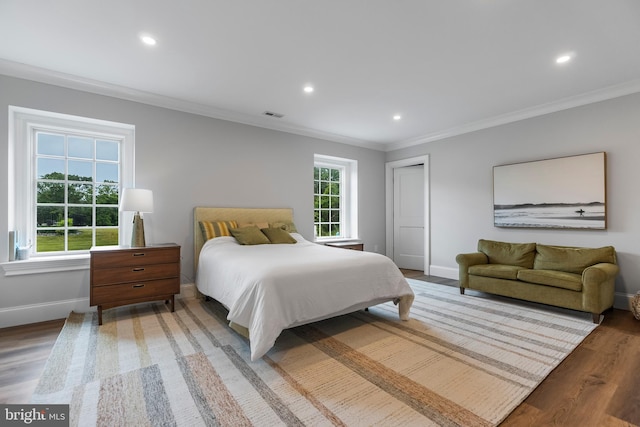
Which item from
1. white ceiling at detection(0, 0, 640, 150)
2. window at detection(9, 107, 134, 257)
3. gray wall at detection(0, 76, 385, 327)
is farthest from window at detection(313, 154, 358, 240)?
window at detection(9, 107, 134, 257)

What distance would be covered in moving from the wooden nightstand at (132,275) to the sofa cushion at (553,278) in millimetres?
4055

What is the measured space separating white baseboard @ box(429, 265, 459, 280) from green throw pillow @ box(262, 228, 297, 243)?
2.76 meters

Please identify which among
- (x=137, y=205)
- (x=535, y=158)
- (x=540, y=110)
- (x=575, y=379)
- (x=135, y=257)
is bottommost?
(x=575, y=379)

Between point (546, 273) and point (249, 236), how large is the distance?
352 cm

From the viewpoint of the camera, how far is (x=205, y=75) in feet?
10.4

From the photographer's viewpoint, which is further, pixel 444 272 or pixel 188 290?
pixel 444 272

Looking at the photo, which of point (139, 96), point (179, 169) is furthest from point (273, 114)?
point (139, 96)

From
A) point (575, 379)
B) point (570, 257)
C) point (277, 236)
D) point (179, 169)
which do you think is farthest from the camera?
point (277, 236)

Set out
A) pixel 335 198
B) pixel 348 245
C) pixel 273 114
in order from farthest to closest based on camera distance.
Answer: pixel 335 198 → pixel 348 245 → pixel 273 114

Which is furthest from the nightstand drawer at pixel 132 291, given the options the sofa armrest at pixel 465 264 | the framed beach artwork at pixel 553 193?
the framed beach artwork at pixel 553 193

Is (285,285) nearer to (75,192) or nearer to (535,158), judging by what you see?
(75,192)

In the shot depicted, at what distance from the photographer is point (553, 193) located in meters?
3.97

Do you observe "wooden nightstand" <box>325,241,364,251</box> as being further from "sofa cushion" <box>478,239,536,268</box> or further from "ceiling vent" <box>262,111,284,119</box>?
"ceiling vent" <box>262,111,284,119</box>

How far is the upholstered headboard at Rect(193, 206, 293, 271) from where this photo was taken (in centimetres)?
396
